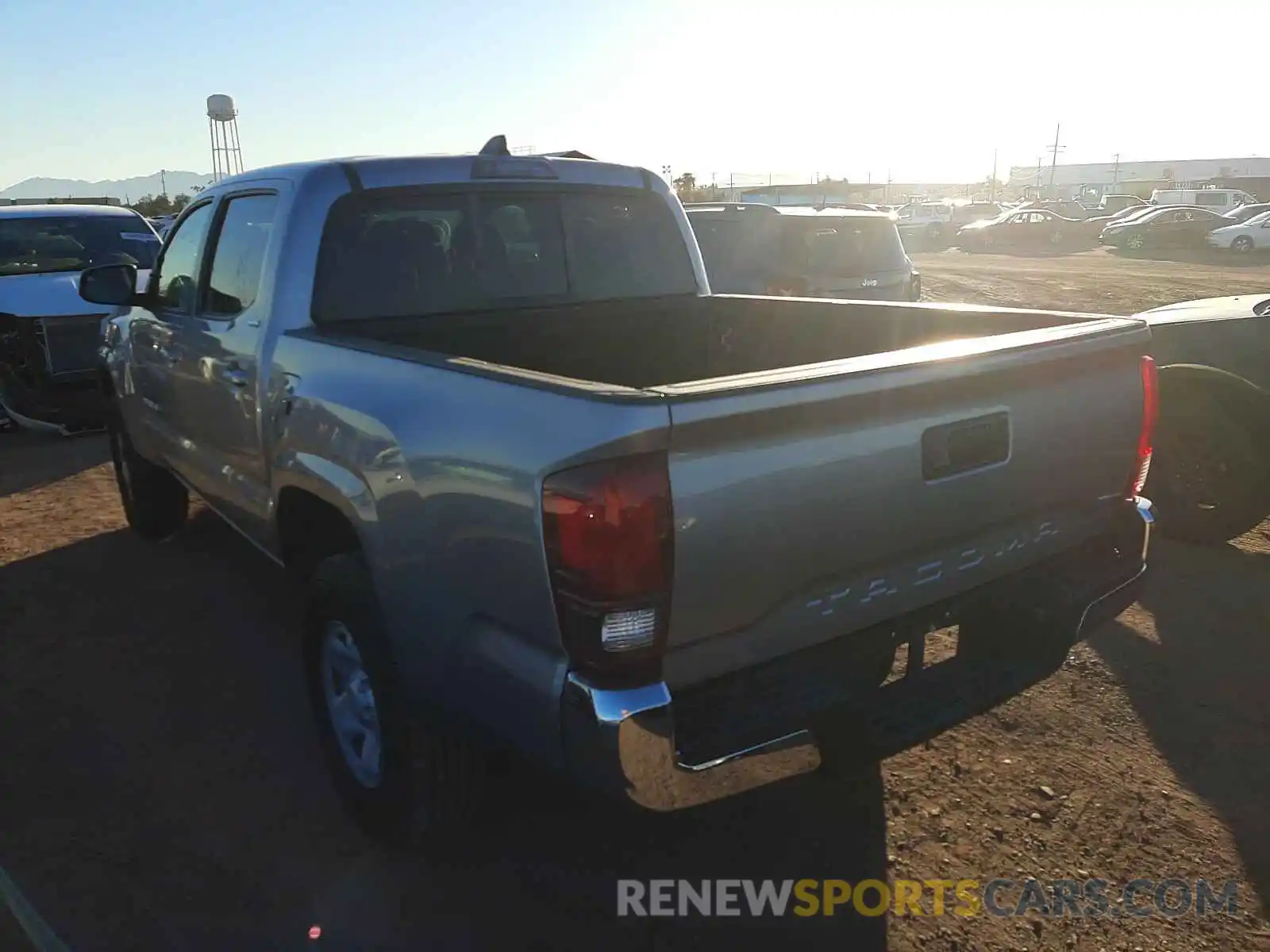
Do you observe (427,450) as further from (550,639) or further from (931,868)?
(931,868)

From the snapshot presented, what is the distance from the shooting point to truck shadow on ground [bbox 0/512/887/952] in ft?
8.93

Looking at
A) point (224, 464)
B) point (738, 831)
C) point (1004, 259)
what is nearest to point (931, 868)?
point (738, 831)

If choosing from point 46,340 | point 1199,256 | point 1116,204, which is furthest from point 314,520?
point 1116,204

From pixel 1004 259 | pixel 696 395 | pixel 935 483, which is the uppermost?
pixel 696 395

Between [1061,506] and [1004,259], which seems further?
[1004,259]

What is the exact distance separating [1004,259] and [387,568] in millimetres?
32086

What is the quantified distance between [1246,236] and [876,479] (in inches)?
1268

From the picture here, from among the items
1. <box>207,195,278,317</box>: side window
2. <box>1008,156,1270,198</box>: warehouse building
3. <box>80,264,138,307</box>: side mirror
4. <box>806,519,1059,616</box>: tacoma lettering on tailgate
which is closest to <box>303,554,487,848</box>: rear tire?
<box>806,519,1059,616</box>: tacoma lettering on tailgate

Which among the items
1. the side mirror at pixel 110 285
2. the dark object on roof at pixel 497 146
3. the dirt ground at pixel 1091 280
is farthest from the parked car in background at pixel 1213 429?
the dirt ground at pixel 1091 280

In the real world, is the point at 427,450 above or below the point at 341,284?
below

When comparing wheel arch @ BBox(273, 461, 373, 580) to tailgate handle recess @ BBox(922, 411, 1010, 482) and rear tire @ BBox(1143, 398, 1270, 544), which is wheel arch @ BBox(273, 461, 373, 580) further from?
rear tire @ BBox(1143, 398, 1270, 544)

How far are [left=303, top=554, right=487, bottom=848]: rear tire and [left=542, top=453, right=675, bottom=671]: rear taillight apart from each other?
686 mm

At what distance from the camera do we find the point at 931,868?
2928mm

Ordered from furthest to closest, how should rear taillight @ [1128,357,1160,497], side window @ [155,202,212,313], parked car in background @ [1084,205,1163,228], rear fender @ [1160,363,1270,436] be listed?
parked car in background @ [1084,205,1163,228] < rear fender @ [1160,363,1270,436] < side window @ [155,202,212,313] < rear taillight @ [1128,357,1160,497]
